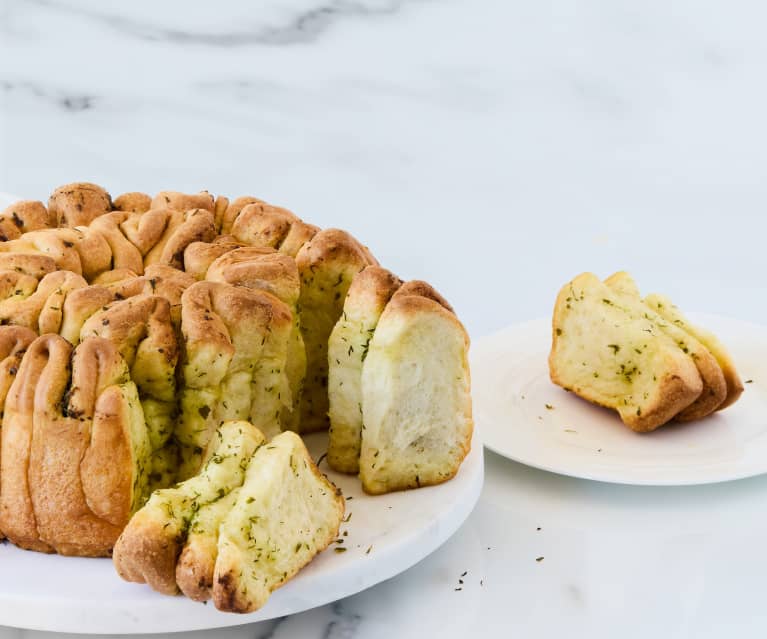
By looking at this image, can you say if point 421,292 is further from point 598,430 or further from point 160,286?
point 598,430

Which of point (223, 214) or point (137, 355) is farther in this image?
point (223, 214)

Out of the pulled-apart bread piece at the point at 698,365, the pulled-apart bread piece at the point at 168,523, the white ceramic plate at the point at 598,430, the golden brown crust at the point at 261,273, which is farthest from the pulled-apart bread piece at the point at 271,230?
the pulled-apart bread piece at the point at 698,365

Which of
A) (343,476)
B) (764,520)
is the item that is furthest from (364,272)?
(764,520)

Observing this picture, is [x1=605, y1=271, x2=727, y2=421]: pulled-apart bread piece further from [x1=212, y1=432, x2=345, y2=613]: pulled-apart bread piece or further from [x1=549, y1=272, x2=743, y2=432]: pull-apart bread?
[x1=212, y1=432, x2=345, y2=613]: pulled-apart bread piece

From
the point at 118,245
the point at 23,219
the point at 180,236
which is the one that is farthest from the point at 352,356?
the point at 23,219

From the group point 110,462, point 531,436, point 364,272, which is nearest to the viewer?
point 110,462

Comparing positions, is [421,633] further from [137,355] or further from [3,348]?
[3,348]

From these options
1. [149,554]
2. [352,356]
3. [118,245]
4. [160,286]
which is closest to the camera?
[149,554]
